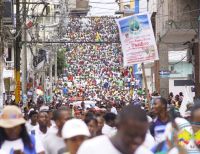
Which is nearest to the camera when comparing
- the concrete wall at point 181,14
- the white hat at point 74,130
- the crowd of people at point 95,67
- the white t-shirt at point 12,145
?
the white hat at point 74,130

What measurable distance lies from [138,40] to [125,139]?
12.2 metres

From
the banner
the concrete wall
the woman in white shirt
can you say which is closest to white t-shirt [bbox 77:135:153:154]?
the woman in white shirt

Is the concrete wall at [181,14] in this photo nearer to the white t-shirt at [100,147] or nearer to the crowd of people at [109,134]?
the crowd of people at [109,134]

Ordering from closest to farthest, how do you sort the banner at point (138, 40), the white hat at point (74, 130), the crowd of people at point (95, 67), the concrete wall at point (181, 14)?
the white hat at point (74, 130), the banner at point (138, 40), the concrete wall at point (181, 14), the crowd of people at point (95, 67)

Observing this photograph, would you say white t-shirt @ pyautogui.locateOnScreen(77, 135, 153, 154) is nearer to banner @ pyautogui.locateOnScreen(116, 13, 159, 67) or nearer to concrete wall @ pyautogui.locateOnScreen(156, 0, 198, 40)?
banner @ pyautogui.locateOnScreen(116, 13, 159, 67)

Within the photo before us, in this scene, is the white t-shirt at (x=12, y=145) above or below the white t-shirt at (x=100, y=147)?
below

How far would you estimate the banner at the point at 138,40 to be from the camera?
664 inches

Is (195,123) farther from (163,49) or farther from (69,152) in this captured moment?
(163,49)

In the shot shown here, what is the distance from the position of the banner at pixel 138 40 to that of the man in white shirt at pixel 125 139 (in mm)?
11618

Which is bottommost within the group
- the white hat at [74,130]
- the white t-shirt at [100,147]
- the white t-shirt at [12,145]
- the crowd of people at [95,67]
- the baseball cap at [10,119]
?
the crowd of people at [95,67]

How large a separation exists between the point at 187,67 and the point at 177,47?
466 inches

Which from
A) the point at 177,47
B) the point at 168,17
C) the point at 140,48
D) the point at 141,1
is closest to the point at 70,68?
the point at 141,1

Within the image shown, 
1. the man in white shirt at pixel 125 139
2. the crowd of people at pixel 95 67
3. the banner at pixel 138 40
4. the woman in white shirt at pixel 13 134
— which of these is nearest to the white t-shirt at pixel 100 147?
the man in white shirt at pixel 125 139

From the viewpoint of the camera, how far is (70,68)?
3841 inches
